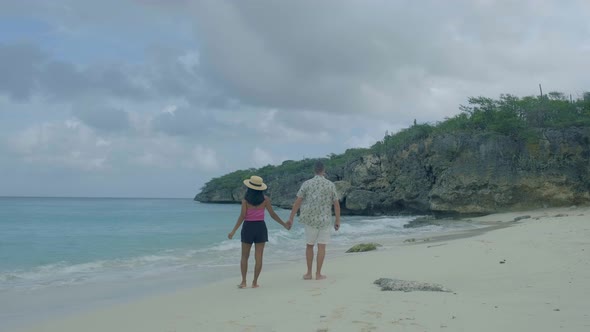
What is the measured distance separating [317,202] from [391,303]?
106 inches

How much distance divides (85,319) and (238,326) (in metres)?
2.10

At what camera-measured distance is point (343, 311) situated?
4.47 meters

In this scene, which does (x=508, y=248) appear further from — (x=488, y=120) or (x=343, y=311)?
(x=488, y=120)

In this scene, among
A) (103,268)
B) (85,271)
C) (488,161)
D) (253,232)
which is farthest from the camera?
(488,161)

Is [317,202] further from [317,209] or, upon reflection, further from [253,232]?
[253,232]

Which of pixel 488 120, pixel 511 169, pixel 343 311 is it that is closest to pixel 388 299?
pixel 343 311

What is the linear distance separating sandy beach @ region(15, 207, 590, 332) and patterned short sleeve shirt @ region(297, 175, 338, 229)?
86 cm

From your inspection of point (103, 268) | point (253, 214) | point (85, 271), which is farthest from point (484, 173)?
point (253, 214)

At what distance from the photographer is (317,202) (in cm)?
716

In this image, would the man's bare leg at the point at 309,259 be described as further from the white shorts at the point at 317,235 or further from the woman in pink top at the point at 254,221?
the woman in pink top at the point at 254,221

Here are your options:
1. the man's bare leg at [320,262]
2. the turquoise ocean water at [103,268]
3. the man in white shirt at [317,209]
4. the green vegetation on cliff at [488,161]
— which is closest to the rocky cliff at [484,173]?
the green vegetation on cliff at [488,161]

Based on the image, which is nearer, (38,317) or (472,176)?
(38,317)

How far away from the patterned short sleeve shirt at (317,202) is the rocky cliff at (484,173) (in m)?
22.9

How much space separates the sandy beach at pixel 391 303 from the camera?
397 cm
